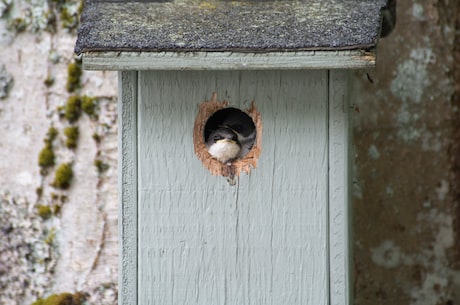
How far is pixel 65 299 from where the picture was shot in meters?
2.88

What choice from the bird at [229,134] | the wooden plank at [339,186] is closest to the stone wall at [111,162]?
the bird at [229,134]

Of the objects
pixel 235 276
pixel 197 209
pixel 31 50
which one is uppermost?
pixel 31 50

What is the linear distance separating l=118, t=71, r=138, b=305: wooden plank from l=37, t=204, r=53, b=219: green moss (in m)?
0.88

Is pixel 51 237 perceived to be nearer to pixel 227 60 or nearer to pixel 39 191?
pixel 39 191

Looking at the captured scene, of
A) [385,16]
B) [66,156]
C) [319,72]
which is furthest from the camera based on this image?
[66,156]

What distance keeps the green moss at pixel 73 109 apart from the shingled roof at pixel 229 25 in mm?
803

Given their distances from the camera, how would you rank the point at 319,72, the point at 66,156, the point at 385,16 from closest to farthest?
the point at 319,72 < the point at 385,16 < the point at 66,156

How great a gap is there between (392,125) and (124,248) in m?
1.30

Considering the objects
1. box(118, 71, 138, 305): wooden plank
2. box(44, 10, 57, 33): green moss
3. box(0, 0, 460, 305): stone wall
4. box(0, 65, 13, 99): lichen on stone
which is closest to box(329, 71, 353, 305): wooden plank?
box(118, 71, 138, 305): wooden plank

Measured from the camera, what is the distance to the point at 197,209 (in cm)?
210

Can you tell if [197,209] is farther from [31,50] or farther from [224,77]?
[31,50]

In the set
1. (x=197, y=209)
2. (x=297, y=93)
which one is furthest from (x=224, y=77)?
(x=197, y=209)

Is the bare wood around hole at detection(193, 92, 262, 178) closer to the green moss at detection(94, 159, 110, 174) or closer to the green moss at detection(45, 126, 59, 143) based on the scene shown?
the green moss at detection(94, 159, 110, 174)

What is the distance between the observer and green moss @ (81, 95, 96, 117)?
2879mm
